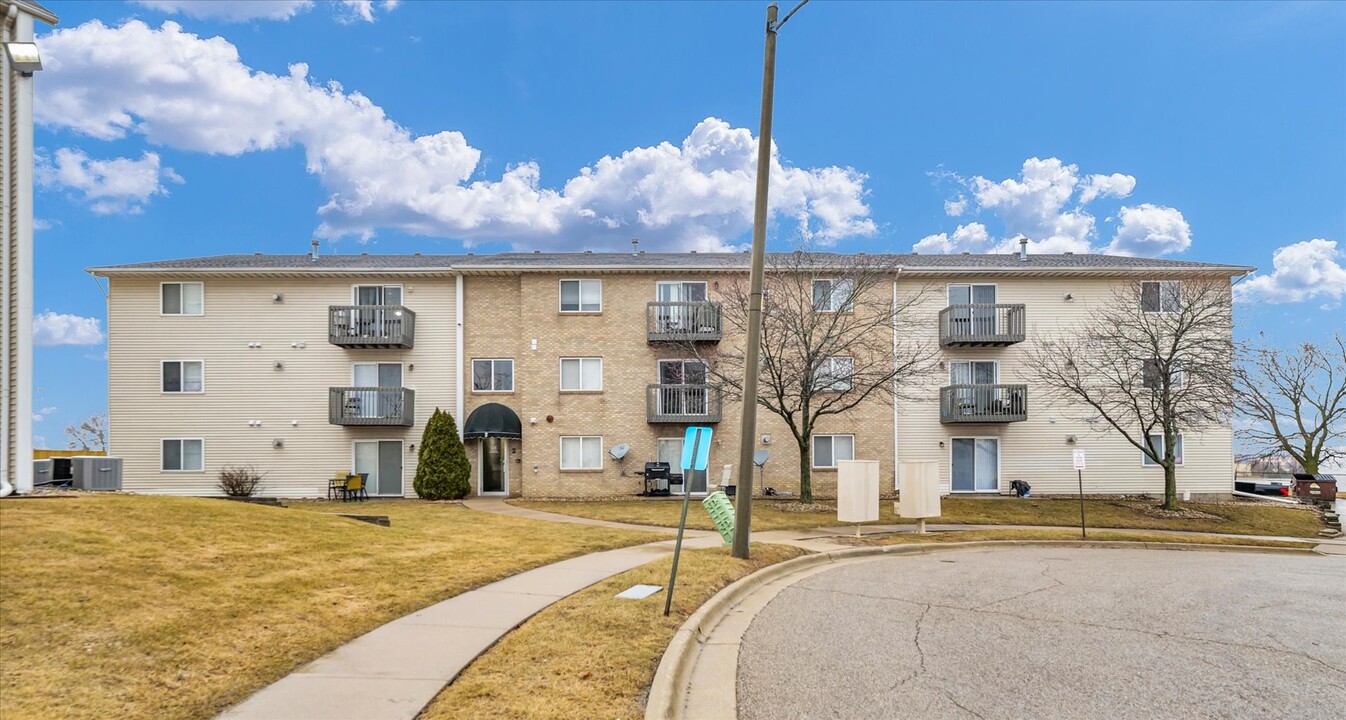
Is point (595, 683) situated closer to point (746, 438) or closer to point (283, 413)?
point (746, 438)

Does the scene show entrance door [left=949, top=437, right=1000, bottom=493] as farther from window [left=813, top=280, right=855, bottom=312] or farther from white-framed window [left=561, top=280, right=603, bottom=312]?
white-framed window [left=561, top=280, right=603, bottom=312]

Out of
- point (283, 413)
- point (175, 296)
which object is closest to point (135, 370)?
point (175, 296)

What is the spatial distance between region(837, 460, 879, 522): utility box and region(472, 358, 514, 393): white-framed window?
13909 millimetres

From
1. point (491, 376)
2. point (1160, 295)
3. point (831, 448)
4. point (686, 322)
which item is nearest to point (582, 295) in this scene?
point (686, 322)

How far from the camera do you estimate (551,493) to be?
86.0 feet

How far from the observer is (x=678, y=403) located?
26297 mm

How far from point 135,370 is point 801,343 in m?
22.7

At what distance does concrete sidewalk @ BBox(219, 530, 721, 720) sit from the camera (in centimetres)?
532

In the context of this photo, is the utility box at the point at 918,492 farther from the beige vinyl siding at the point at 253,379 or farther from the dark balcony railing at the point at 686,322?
the beige vinyl siding at the point at 253,379

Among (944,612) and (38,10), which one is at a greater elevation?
(38,10)

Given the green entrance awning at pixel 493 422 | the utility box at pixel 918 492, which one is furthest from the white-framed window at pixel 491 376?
the utility box at pixel 918 492

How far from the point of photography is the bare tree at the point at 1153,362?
24.0 m

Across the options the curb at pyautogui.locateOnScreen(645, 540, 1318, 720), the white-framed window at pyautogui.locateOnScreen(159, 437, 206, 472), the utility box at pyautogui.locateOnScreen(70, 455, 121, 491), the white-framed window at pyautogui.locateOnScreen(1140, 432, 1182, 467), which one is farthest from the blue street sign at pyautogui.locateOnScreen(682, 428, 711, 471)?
the white-framed window at pyautogui.locateOnScreen(1140, 432, 1182, 467)

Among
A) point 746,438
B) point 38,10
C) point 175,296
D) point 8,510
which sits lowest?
point 8,510
